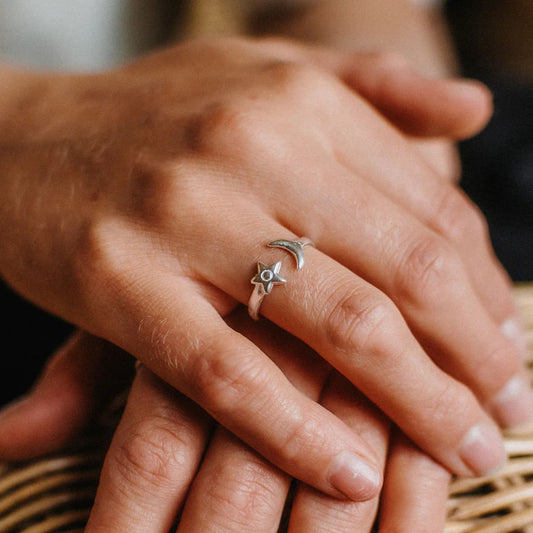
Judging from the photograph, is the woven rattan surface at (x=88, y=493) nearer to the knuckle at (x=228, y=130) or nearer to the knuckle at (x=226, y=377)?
the knuckle at (x=226, y=377)

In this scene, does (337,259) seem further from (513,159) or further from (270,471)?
(513,159)

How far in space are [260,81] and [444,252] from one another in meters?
0.33

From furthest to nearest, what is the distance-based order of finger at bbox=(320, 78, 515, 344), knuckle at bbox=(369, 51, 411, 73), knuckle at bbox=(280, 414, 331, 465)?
knuckle at bbox=(369, 51, 411, 73) < finger at bbox=(320, 78, 515, 344) < knuckle at bbox=(280, 414, 331, 465)

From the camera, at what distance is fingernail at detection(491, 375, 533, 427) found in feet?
2.22

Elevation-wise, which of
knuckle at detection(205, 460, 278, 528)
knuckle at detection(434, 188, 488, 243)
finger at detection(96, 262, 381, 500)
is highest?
knuckle at detection(434, 188, 488, 243)

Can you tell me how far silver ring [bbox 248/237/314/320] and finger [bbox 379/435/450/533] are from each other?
0.23m

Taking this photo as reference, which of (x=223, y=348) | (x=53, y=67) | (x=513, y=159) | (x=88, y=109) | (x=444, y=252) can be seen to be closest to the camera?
(x=223, y=348)

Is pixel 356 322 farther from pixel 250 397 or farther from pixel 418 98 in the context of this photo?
pixel 418 98

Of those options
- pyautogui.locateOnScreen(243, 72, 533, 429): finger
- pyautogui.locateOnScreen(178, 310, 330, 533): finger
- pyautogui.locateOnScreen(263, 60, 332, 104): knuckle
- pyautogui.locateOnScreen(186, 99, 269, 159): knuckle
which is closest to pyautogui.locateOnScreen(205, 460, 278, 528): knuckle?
pyautogui.locateOnScreen(178, 310, 330, 533): finger

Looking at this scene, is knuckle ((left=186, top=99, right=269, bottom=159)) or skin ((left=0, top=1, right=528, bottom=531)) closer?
skin ((left=0, top=1, right=528, bottom=531))

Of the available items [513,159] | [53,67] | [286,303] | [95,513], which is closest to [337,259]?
[286,303]

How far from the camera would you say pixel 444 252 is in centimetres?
67

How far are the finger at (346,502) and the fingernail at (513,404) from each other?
5.8 inches

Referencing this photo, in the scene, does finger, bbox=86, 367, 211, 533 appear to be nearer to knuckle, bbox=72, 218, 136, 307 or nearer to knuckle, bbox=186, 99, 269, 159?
knuckle, bbox=72, 218, 136, 307
